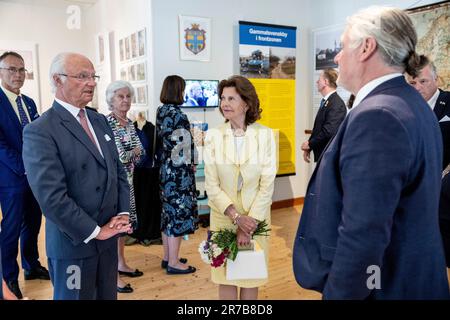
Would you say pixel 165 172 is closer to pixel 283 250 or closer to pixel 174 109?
pixel 174 109

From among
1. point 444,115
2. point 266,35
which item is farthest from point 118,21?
point 444,115

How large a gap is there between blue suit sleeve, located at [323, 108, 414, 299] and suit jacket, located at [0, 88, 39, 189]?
8.57 feet

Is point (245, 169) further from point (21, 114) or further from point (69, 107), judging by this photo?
point (21, 114)

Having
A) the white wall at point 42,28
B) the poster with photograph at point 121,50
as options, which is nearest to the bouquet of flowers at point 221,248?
the poster with photograph at point 121,50

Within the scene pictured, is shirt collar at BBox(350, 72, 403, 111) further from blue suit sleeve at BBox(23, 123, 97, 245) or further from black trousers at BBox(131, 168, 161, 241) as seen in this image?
black trousers at BBox(131, 168, 161, 241)

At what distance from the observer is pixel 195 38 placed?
14.7 ft

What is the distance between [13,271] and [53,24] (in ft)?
16.0

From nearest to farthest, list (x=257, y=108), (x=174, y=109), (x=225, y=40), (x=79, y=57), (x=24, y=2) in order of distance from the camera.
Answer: (x=79, y=57) → (x=257, y=108) → (x=174, y=109) → (x=225, y=40) → (x=24, y=2)

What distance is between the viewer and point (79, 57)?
5.58ft

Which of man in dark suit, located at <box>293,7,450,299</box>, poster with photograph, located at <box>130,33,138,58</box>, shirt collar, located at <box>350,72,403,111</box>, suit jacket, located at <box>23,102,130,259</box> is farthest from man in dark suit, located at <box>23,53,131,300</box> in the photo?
poster with photograph, located at <box>130,33,138,58</box>

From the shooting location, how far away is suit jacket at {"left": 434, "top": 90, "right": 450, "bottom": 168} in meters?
2.60

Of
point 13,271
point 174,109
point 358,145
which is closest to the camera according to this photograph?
point 358,145

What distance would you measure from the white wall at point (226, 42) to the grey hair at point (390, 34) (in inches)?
139

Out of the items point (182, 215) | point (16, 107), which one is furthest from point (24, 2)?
point (182, 215)
